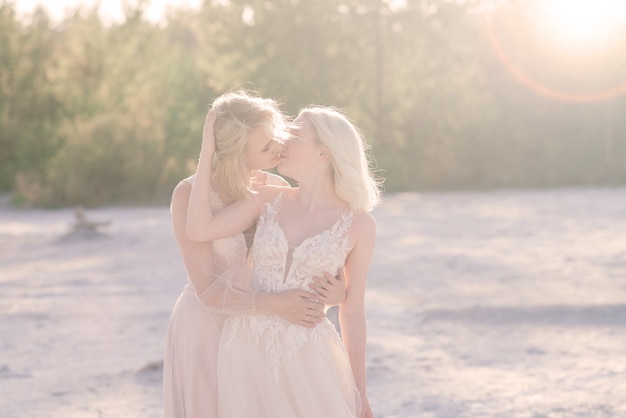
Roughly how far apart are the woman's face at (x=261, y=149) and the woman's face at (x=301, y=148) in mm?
44

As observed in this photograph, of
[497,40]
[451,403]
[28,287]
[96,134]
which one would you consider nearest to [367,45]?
[497,40]

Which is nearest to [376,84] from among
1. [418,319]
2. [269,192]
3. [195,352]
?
[418,319]

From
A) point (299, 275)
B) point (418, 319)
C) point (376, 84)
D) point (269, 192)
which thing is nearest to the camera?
point (299, 275)

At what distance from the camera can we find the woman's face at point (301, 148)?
10.5 ft

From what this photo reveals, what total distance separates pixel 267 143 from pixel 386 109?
22368 mm

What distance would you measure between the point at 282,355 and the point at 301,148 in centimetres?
67

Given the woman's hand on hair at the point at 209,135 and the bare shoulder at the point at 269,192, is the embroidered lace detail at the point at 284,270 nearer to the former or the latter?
the bare shoulder at the point at 269,192

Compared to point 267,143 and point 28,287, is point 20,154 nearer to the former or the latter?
point 28,287

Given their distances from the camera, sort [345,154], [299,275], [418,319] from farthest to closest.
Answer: [418,319]
[299,275]
[345,154]

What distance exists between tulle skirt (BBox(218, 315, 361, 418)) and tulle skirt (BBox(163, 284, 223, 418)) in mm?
93

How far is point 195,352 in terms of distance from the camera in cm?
336

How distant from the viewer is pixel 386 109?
→ 25.4 metres

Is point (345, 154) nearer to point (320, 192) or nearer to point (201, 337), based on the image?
point (320, 192)

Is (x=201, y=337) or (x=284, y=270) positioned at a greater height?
(x=284, y=270)
